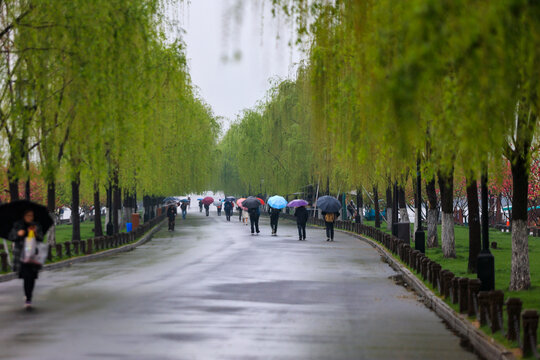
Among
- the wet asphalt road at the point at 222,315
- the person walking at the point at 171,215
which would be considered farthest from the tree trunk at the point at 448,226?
the person walking at the point at 171,215

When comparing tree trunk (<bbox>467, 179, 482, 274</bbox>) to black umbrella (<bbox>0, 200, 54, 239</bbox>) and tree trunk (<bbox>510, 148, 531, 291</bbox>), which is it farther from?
black umbrella (<bbox>0, 200, 54, 239</bbox>)

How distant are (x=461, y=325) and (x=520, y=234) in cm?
535

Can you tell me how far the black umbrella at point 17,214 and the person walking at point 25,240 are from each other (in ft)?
1.57

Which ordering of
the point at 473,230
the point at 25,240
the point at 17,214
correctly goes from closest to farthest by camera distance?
the point at 25,240 < the point at 17,214 < the point at 473,230

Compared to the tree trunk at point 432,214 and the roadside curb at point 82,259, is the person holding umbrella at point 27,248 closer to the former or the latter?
the roadside curb at point 82,259

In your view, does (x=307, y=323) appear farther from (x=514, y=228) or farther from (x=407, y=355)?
(x=514, y=228)

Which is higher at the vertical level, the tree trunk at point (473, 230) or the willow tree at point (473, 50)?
the willow tree at point (473, 50)

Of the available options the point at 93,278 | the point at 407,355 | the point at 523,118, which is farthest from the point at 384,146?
the point at 93,278

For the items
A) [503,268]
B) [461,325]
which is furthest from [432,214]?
[461,325]

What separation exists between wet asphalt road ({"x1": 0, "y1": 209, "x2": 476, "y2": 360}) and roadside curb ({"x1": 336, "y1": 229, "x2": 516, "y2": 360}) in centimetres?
20

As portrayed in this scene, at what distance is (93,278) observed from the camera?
902 inches

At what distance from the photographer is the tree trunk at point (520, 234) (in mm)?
18047

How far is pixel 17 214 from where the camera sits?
664 inches

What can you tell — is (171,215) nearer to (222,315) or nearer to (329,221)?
(329,221)
